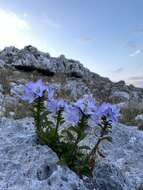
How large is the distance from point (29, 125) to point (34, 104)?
2976mm

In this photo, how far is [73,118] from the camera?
4902 mm

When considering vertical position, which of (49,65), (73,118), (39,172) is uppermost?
(49,65)

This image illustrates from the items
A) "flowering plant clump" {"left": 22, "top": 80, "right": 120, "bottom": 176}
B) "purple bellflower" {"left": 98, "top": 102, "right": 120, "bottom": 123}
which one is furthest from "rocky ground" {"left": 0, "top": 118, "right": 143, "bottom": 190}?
"purple bellflower" {"left": 98, "top": 102, "right": 120, "bottom": 123}

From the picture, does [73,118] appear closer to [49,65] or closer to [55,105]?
[55,105]

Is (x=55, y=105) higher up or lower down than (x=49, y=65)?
lower down

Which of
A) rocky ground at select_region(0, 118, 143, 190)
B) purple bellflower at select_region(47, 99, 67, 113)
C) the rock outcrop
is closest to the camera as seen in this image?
rocky ground at select_region(0, 118, 143, 190)

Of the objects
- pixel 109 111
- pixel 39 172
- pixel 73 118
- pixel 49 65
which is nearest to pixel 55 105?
pixel 73 118

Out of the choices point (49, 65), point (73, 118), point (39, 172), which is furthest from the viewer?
point (49, 65)

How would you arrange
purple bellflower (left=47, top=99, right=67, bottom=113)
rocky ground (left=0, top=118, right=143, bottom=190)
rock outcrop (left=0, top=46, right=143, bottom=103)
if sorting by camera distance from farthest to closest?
rock outcrop (left=0, top=46, right=143, bottom=103) → purple bellflower (left=47, top=99, right=67, bottom=113) → rocky ground (left=0, top=118, right=143, bottom=190)

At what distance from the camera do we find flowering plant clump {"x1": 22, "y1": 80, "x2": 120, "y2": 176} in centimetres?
492

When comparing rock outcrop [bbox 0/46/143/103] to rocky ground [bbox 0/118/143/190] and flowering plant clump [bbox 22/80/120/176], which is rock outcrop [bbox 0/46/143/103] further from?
flowering plant clump [bbox 22/80/120/176]

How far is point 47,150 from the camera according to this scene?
5262 mm

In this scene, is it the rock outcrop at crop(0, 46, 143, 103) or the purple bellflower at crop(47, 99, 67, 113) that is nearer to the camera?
the purple bellflower at crop(47, 99, 67, 113)

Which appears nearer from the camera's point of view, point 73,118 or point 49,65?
point 73,118
